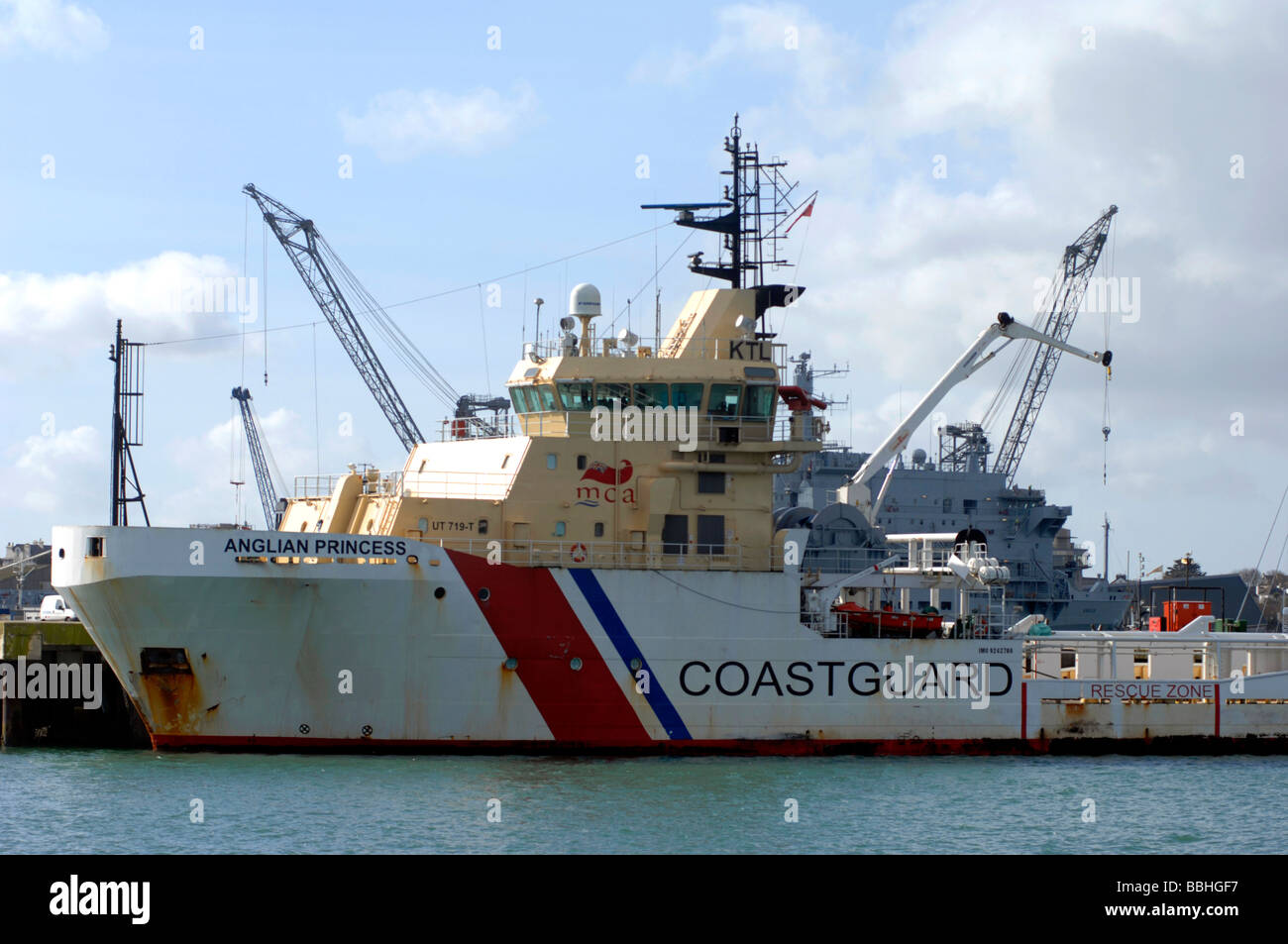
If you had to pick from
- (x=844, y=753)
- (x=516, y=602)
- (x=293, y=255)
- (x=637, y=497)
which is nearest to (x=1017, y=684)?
(x=844, y=753)

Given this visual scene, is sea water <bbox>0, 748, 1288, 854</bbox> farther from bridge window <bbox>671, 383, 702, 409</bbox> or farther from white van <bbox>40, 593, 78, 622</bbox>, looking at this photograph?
white van <bbox>40, 593, 78, 622</bbox>

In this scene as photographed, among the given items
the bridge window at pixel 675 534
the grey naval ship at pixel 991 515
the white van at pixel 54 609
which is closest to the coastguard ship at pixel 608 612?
the bridge window at pixel 675 534

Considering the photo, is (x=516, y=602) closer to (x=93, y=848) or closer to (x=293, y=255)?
(x=93, y=848)

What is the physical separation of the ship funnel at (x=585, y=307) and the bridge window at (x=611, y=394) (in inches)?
39.4

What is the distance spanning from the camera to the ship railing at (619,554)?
2538cm

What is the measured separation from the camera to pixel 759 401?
1085 inches

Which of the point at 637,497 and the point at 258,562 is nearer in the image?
the point at 258,562

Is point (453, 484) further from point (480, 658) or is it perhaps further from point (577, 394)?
point (480, 658)

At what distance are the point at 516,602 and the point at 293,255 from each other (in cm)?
4206

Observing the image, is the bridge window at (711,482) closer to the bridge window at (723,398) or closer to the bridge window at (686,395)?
the bridge window at (723,398)

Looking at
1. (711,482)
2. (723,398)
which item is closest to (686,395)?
(723,398)

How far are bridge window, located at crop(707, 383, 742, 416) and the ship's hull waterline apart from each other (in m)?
3.24
